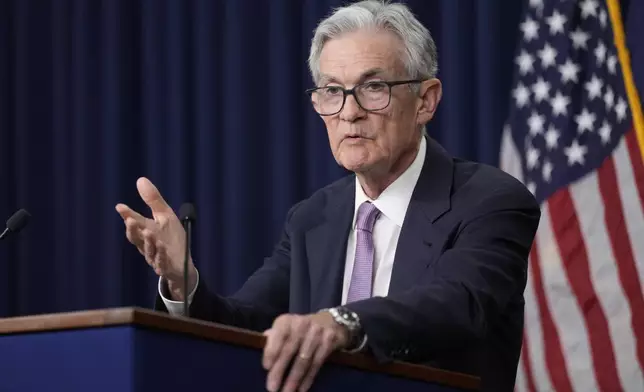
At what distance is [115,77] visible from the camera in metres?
5.05

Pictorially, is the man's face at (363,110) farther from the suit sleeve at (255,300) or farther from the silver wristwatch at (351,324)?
the silver wristwatch at (351,324)

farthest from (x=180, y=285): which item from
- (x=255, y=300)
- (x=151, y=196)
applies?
(x=255, y=300)

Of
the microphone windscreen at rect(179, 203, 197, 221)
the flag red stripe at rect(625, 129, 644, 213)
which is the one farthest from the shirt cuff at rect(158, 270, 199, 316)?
the flag red stripe at rect(625, 129, 644, 213)

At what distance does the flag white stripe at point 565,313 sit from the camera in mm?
3834

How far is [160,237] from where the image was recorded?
2330 millimetres

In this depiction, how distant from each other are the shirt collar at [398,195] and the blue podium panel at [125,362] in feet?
2.94

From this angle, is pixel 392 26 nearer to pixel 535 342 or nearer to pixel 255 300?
pixel 255 300

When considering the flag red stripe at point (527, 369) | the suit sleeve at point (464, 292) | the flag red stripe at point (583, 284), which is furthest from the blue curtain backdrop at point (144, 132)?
the suit sleeve at point (464, 292)

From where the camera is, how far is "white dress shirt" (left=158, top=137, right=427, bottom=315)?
8.45ft

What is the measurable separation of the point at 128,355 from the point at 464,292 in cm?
81

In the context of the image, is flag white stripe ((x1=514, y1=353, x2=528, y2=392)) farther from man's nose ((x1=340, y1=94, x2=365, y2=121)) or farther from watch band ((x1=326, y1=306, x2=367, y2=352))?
watch band ((x1=326, y1=306, x2=367, y2=352))

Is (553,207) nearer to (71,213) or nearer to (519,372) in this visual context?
(519,372)

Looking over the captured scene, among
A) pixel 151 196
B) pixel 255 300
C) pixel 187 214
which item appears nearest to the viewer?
pixel 187 214

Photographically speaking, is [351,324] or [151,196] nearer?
[351,324]
